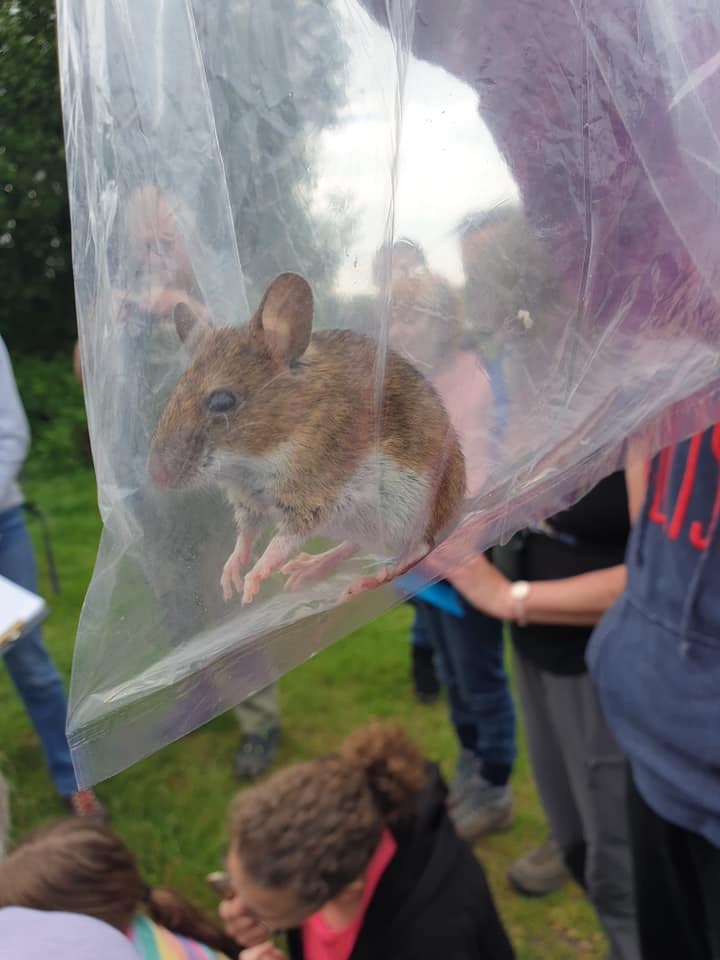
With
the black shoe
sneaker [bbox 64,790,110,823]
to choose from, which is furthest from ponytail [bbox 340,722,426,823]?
the black shoe

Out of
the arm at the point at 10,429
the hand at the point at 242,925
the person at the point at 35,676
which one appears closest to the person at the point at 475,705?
the hand at the point at 242,925

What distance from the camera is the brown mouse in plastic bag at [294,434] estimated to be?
1.64 feet

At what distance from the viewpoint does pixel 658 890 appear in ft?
3.65

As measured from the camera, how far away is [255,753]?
A: 2.49 metres

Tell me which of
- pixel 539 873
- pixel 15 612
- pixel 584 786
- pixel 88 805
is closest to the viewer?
pixel 15 612

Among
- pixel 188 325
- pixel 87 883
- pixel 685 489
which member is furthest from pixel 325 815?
pixel 188 325

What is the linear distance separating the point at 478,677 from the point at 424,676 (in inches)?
28.9

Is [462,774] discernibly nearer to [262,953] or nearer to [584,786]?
[584,786]

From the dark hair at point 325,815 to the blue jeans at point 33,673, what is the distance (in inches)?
32.5

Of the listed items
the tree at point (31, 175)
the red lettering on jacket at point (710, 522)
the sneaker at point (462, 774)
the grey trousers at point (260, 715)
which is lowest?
the sneaker at point (462, 774)

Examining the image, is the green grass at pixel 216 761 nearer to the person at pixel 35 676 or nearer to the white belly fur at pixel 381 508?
the person at pixel 35 676

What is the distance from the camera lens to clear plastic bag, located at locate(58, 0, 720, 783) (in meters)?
0.52

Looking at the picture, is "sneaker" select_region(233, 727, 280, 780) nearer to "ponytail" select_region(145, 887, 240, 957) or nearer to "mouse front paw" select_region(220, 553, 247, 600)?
"ponytail" select_region(145, 887, 240, 957)

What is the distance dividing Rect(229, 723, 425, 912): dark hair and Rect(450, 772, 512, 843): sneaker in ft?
2.69
